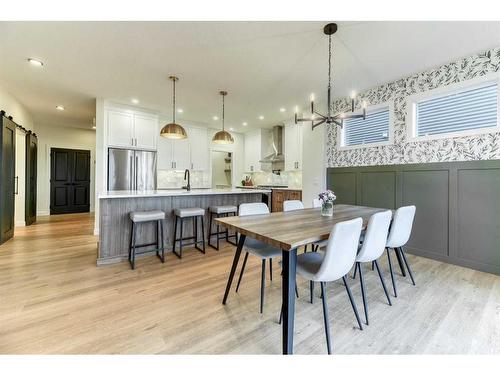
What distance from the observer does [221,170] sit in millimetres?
8133

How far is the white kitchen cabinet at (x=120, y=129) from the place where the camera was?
475 centimetres

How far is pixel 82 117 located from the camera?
5969mm

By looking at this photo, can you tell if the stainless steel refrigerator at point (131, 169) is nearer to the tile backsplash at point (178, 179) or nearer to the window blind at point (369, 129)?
the tile backsplash at point (178, 179)

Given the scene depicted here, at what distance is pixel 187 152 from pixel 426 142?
5265 mm

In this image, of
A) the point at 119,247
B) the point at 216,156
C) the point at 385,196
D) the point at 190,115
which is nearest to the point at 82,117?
the point at 190,115

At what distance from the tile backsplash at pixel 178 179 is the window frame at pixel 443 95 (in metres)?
4.97

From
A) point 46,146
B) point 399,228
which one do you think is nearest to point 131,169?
point 46,146

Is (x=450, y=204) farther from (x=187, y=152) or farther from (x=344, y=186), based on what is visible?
(x=187, y=152)

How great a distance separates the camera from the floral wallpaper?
2766 millimetres

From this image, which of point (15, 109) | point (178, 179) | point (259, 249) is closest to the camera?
point (259, 249)

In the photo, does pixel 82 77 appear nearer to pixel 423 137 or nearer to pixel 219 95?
pixel 219 95

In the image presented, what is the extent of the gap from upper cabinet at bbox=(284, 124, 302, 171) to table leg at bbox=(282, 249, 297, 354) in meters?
4.74

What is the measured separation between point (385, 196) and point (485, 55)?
2.09 m
